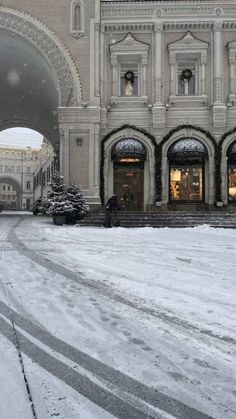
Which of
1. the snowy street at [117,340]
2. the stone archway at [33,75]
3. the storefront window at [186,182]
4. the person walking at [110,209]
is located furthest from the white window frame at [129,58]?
the snowy street at [117,340]

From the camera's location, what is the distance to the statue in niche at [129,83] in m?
25.0

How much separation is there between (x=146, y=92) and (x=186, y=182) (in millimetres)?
5711

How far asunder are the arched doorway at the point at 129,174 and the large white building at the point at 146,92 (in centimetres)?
7

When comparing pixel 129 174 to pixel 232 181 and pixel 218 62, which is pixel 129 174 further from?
pixel 218 62

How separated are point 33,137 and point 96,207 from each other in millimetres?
78008

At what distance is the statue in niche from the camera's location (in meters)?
25.0

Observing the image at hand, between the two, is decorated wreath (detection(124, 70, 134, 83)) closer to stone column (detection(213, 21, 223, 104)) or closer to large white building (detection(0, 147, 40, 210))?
stone column (detection(213, 21, 223, 104))

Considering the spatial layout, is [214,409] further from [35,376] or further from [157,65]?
[157,65]

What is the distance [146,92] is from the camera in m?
24.5

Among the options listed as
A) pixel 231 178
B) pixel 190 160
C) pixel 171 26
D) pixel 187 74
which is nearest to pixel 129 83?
pixel 187 74

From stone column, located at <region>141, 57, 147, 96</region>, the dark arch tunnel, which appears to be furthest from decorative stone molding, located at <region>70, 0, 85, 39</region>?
stone column, located at <region>141, 57, 147, 96</region>

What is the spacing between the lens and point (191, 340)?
12.6 ft

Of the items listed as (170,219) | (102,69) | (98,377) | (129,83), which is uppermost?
(102,69)

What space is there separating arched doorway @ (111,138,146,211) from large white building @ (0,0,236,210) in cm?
7
